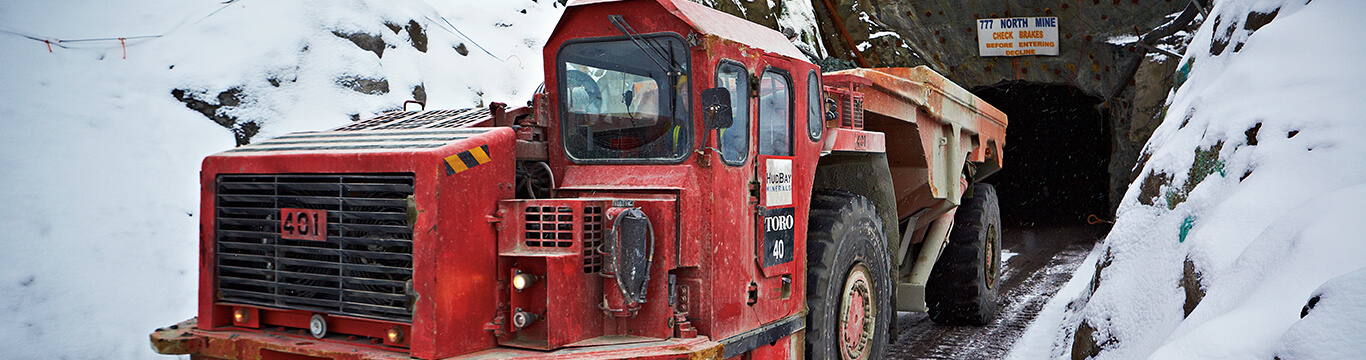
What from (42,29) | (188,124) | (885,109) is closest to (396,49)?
(188,124)

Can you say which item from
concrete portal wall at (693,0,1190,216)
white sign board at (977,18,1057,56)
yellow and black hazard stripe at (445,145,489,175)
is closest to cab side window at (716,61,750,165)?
yellow and black hazard stripe at (445,145,489,175)

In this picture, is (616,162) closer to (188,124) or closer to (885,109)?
(885,109)

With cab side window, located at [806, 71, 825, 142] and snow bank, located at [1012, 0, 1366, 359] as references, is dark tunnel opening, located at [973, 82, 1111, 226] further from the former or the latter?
cab side window, located at [806, 71, 825, 142]

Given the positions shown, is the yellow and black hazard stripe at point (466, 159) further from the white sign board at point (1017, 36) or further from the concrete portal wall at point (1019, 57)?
the white sign board at point (1017, 36)

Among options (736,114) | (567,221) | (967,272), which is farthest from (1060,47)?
(567,221)

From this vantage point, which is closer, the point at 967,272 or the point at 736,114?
the point at 736,114

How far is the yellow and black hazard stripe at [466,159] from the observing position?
3.57 m

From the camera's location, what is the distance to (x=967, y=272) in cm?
775

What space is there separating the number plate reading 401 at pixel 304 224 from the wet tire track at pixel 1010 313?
4184 mm

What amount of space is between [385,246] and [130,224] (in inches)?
191

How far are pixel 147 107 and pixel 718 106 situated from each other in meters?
7.11

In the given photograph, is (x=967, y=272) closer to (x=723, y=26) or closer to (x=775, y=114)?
(x=775, y=114)

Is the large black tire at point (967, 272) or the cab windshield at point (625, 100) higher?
the cab windshield at point (625, 100)

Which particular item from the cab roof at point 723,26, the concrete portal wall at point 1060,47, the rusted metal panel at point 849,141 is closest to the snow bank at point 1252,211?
the rusted metal panel at point 849,141
